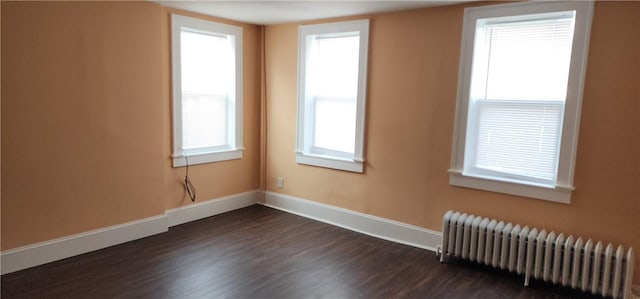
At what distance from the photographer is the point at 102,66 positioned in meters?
3.41

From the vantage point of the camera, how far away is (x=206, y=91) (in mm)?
4414

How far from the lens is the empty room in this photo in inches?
114

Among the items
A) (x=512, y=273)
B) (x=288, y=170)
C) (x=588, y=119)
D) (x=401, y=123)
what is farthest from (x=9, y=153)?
(x=588, y=119)

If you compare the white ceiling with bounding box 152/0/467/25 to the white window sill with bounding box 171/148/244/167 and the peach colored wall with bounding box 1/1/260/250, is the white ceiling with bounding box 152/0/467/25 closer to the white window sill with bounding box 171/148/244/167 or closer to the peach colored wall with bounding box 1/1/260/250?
the peach colored wall with bounding box 1/1/260/250

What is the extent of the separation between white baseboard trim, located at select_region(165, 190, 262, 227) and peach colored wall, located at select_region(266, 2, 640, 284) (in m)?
0.31

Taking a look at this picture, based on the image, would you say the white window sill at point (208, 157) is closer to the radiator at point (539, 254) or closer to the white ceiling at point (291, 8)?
the white ceiling at point (291, 8)

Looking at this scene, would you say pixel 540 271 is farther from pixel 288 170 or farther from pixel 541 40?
pixel 288 170

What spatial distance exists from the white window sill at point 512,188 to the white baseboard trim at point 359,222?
549mm

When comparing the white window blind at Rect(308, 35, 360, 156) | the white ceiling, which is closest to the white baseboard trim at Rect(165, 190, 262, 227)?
the white window blind at Rect(308, 35, 360, 156)

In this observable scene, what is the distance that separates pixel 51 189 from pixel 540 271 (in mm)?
3787

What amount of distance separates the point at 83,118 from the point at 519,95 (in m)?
3.52

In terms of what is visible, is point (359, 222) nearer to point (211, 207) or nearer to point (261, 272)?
point (261, 272)

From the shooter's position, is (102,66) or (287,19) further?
(287,19)

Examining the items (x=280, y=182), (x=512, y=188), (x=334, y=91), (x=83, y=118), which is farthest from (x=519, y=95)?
(x=83, y=118)
